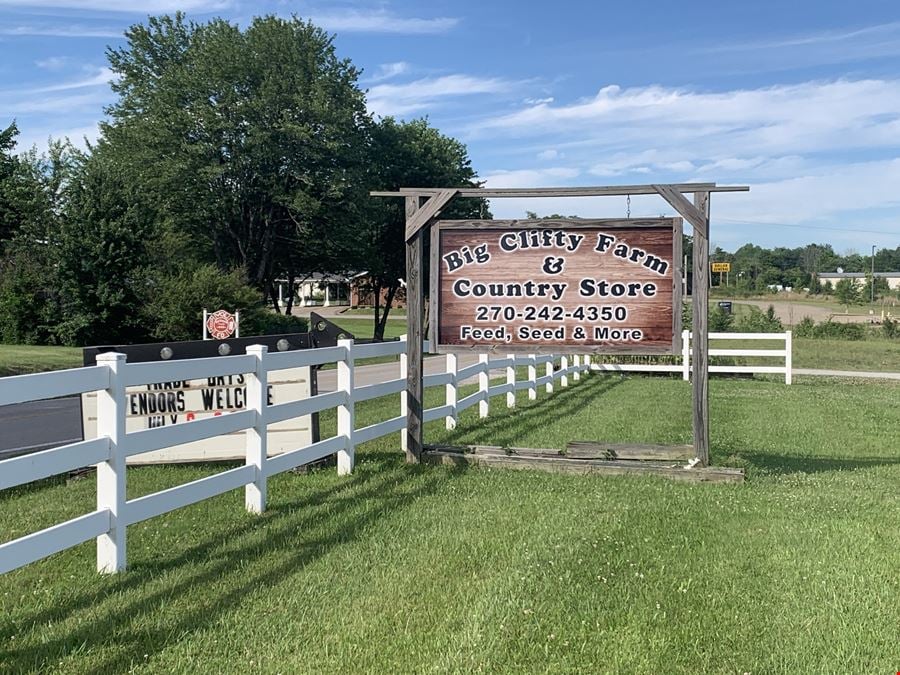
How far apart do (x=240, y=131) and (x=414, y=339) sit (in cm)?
3125

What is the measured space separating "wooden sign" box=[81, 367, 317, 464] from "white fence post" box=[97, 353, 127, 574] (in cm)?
313

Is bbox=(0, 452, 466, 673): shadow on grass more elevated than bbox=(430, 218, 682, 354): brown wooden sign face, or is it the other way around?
bbox=(430, 218, 682, 354): brown wooden sign face

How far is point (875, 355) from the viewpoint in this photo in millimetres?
35438

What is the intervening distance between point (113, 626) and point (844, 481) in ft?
22.6

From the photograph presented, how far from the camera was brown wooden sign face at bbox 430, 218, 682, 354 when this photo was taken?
8.51m

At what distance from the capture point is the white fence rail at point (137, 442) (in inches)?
179

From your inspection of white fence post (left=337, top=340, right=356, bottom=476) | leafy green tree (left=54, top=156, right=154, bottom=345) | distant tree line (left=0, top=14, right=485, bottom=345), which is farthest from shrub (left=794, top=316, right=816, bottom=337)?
white fence post (left=337, top=340, right=356, bottom=476)

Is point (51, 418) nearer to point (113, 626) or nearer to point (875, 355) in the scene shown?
point (113, 626)

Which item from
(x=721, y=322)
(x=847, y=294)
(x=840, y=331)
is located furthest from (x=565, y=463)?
(x=847, y=294)

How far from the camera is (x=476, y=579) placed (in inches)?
194

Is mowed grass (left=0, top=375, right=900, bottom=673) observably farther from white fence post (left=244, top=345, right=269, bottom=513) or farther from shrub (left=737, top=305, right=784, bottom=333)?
shrub (left=737, top=305, right=784, bottom=333)

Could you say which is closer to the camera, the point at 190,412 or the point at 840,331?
the point at 190,412

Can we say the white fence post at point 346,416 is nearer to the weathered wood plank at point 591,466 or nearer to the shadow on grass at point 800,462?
the weathered wood plank at point 591,466

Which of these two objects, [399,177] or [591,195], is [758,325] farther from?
[591,195]
